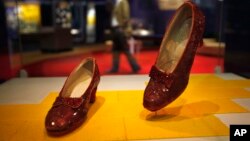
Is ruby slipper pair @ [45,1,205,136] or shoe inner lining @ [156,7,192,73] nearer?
ruby slipper pair @ [45,1,205,136]

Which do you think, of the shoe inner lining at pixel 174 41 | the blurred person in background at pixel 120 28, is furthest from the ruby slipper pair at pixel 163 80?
the blurred person in background at pixel 120 28

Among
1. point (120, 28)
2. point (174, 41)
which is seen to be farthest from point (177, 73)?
point (120, 28)

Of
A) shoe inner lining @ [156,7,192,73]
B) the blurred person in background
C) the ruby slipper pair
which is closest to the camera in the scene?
the ruby slipper pair

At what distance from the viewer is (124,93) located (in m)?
2.40

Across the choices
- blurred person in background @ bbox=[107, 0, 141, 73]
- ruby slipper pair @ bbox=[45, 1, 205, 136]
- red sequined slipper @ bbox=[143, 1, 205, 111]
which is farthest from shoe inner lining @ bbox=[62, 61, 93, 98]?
blurred person in background @ bbox=[107, 0, 141, 73]

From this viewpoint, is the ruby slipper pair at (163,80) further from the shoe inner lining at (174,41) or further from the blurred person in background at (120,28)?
the blurred person in background at (120,28)

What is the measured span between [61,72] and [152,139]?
310 cm

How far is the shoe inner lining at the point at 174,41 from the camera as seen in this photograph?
1.93 metres

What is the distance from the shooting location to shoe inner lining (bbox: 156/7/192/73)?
1931mm

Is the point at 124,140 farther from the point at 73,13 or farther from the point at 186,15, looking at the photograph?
the point at 73,13

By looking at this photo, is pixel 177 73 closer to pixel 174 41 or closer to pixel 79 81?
→ pixel 174 41

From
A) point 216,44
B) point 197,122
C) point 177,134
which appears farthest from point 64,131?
point 216,44

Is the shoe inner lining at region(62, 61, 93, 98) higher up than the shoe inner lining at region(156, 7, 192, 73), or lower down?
lower down

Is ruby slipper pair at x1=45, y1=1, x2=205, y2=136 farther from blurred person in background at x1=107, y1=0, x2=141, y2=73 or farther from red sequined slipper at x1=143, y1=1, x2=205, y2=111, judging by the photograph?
blurred person in background at x1=107, y1=0, x2=141, y2=73
